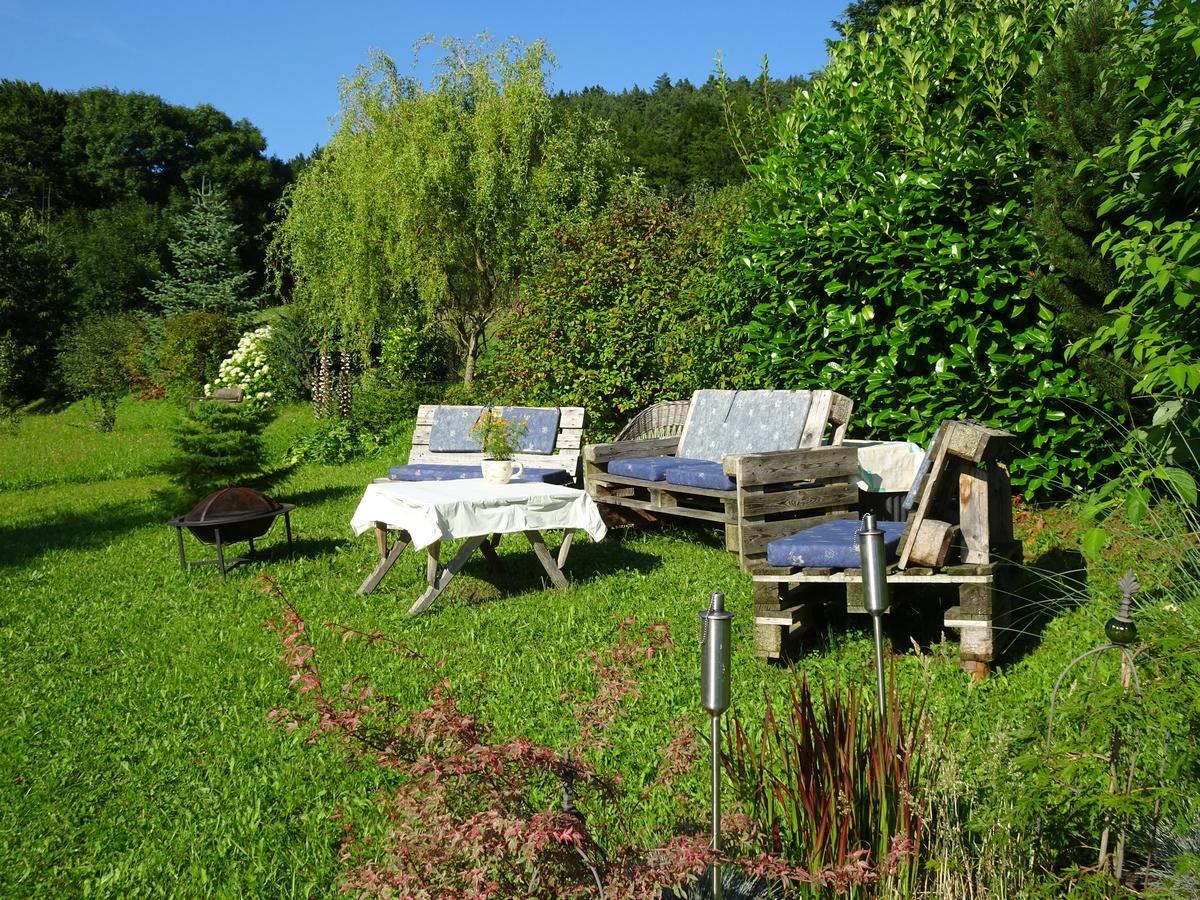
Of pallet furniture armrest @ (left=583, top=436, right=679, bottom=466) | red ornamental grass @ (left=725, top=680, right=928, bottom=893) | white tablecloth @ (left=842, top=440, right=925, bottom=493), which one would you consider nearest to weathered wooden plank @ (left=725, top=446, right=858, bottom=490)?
→ white tablecloth @ (left=842, top=440, right=925, bottom=493)

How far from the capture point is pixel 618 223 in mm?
10609

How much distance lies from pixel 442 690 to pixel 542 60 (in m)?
14.6

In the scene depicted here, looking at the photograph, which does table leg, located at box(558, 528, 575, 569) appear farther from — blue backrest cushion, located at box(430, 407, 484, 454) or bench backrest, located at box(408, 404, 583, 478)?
blue backrest cushion, located at box(430, 407, 484, 454)

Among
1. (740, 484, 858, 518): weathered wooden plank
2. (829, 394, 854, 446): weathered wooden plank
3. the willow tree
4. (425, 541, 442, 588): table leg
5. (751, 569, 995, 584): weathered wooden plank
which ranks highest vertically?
the willow tree

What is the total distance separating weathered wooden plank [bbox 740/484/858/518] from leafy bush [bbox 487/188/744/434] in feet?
10.7

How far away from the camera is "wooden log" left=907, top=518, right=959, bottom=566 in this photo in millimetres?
4242

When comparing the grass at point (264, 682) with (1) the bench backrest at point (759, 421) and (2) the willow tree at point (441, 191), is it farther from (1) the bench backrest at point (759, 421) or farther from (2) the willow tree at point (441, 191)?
(2) the willow tree at point (441, 191)

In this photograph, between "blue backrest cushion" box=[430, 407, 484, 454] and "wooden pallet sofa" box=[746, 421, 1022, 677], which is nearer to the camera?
"wooden pallet sofa" box=[746, 421, 1022, 677]

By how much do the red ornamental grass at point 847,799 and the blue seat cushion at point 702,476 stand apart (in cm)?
437

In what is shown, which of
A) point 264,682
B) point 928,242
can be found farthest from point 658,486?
point 264,682

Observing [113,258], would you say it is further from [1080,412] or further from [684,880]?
[684,880]

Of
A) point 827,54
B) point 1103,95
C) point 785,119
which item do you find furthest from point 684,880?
point 827,54

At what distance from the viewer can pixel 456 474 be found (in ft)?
27.2

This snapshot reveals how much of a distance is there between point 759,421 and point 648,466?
3.08 ft
